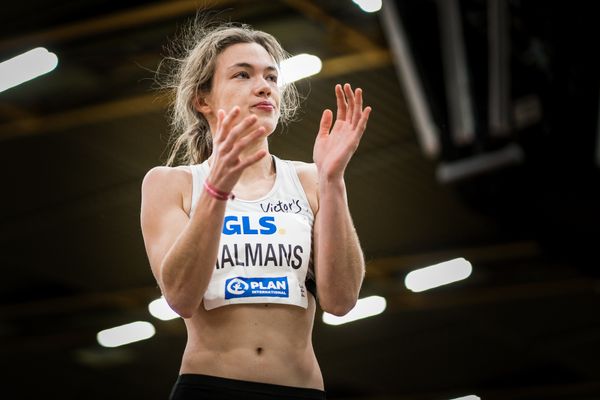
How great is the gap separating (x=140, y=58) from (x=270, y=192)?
6.48m

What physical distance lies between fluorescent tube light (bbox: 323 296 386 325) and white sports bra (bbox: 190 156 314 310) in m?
12.5

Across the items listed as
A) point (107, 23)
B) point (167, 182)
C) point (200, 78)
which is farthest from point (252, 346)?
point (107, 23)

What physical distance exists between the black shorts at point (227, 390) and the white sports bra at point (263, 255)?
21 cm

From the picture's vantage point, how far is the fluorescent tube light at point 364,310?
15.5 metres

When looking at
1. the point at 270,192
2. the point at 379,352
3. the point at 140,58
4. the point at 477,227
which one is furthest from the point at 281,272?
the point at 379,352

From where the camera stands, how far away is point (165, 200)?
2.98m

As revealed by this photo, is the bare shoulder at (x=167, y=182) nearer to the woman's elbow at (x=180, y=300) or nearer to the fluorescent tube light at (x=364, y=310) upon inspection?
the woman's elbow at (x=180, y=300)

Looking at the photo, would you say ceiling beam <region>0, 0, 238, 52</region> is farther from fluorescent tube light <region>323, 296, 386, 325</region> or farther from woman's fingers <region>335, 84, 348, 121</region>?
fluorescent tube light <region>323, 296, 386, 325</region>

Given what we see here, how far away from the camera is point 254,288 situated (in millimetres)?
2834

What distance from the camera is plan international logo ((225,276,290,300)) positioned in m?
2.83

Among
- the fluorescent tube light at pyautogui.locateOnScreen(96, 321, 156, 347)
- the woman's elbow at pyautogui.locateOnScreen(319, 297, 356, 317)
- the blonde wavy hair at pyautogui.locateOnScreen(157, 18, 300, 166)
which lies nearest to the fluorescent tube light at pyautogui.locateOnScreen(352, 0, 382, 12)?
the blonde wavy hair at pyautogui.locateOnScreen(157, 18, 300, 166)

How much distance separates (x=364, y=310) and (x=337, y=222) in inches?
510

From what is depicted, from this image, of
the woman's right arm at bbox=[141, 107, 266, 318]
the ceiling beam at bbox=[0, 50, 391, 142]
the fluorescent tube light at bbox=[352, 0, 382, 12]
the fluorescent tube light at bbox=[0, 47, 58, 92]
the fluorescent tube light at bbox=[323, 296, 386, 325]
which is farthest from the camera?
the fluorescent tube light at bbox=[323, 296, 386, 325]

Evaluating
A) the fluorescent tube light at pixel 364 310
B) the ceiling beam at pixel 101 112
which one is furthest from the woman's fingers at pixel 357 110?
the fluorescent tube light at pixel 364 310
